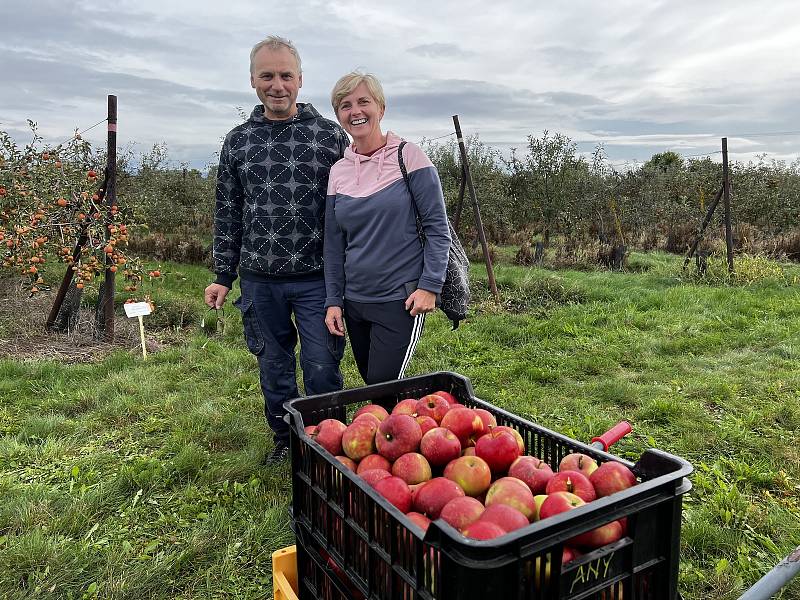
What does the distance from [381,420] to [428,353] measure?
12.1 ft

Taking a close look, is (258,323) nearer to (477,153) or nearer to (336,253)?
(336,253)

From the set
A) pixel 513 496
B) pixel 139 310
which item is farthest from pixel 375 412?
pixel 139 310

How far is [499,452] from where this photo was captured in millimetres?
1485

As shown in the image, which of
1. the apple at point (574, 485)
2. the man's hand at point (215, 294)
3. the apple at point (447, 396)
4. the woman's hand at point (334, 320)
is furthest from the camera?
the man's hand at point (215, 294)

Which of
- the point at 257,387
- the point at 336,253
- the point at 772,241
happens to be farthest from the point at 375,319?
the point at 772,241

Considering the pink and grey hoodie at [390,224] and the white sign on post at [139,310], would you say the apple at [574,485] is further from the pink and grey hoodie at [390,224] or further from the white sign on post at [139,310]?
the white sign on post at [139,310]

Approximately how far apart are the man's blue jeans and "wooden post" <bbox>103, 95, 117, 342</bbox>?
2.93 metres

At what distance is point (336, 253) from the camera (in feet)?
8.63

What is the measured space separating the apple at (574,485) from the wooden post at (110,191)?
4.94m

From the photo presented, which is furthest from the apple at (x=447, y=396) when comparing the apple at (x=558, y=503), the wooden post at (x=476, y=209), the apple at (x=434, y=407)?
the wooden post at (x=476, y=209)

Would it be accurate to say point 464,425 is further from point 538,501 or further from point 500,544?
point 500,544

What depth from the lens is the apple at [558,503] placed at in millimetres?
1221

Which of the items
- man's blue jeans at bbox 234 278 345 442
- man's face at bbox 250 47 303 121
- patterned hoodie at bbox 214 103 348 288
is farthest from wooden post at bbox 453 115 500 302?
man's face at bbox 250 47 303 121

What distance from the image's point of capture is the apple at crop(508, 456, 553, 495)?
1.40m
